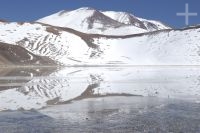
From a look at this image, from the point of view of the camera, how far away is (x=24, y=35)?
Answer: 148250 millimetres

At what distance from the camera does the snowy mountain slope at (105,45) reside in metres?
134

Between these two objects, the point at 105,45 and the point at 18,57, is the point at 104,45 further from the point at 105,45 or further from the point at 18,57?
the point at 18,57

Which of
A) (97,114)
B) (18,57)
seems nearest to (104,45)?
(18,57)

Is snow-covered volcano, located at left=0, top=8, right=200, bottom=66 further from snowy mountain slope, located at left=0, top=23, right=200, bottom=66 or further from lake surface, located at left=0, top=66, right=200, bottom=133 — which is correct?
lake surface, located at left=0, top=66, right=200, bottom=133

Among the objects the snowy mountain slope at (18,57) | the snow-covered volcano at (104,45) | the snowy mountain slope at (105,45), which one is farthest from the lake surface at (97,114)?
the snowy mountain slope at (105,45)

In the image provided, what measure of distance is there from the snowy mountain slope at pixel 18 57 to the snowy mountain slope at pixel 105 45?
642cm

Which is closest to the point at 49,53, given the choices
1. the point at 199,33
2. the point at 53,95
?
the point at 199,33

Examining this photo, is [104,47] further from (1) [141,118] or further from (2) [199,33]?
(1) [141,118]

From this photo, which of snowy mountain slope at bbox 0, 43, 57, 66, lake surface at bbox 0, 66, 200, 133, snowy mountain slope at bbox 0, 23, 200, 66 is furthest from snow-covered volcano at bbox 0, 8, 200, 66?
lake surface at bbox 0, 66, 200, 133

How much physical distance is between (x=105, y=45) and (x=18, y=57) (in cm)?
4295

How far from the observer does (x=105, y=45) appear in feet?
505

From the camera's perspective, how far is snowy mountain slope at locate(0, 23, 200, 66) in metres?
134

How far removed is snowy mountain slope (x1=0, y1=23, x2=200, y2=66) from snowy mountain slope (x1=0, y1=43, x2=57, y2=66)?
642cm

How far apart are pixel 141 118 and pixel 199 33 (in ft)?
438
